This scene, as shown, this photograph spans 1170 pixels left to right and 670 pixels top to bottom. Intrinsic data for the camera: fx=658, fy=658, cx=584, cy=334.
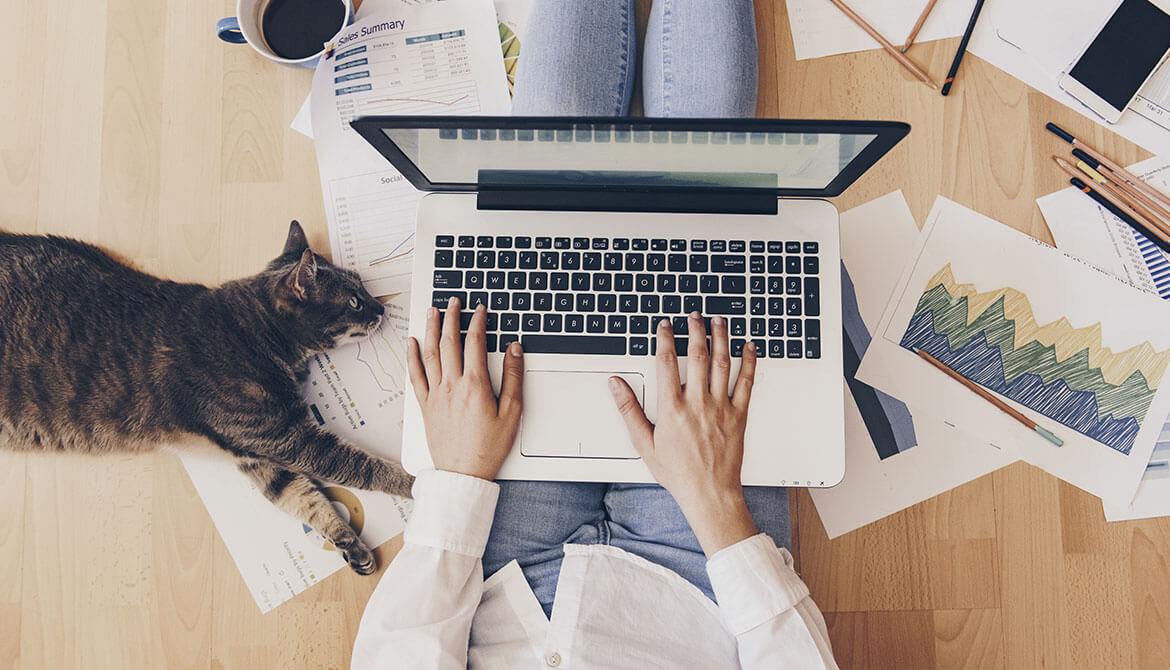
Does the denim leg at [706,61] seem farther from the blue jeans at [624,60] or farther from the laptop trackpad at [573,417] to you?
the laptop trackpad at [573,417]

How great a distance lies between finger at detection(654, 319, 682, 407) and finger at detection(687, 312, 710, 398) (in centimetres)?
1

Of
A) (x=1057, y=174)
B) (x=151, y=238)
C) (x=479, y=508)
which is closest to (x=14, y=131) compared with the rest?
(x=151, y=238)

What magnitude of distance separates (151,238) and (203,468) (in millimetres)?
301

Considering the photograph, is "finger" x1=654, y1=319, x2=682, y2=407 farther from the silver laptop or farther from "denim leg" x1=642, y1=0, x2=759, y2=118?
"denim leg" x1=642, y1=0, x2=759, y2=118

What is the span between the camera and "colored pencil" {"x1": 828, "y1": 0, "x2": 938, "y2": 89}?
83 centimetres

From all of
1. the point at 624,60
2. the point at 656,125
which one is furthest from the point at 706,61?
the point at 656,125

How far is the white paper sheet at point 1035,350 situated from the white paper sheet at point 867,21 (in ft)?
0.86

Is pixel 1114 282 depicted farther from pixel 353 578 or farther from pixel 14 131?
pixel 14 131

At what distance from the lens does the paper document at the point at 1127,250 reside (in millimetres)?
777

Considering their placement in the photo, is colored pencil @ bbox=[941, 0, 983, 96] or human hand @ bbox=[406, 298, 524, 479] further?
colored pencil @ bbox=[941, 0, 983, 96]

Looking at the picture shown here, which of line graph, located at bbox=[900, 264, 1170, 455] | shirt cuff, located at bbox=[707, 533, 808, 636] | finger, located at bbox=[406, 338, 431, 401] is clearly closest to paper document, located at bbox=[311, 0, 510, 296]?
finger, located at bbox=[406, 338, 431, 401]

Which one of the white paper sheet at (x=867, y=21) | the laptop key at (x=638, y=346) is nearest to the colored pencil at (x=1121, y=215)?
the white paper sheet at (x=867, y=21)

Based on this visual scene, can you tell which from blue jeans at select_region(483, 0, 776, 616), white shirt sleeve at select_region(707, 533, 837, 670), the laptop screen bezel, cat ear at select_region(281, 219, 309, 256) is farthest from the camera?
cat ear at select_region(281, 219, 309, 256)

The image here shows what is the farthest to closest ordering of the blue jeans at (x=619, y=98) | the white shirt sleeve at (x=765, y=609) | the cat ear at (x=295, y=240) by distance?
1. the cat ear at (x=295, y=240)
2. the blue jeans at (x=619, y=98)
3. the white shirt sleeve at (x=765, y=609)
